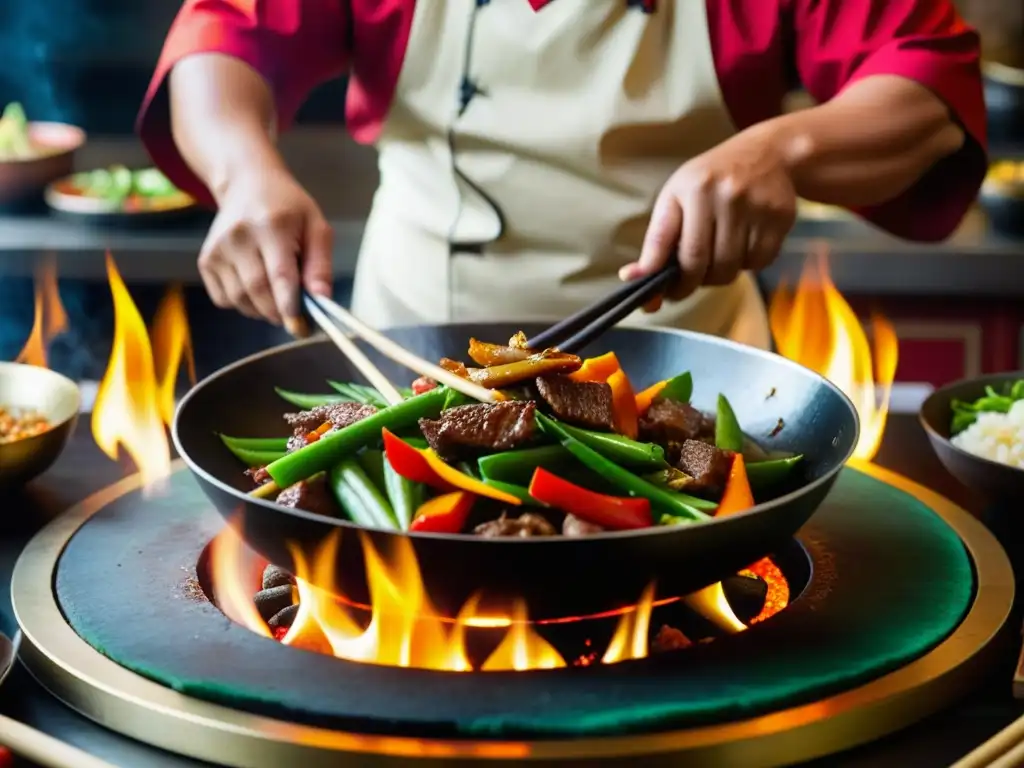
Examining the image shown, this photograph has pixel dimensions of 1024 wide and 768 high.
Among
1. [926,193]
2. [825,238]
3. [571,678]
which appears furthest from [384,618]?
[825,238]

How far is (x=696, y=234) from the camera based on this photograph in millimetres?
1460

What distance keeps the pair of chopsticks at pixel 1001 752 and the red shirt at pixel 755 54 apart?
1.02m

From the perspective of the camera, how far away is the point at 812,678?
1072 millimetres

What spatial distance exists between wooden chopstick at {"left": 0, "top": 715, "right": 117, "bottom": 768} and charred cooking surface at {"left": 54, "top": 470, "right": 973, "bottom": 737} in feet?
0.34

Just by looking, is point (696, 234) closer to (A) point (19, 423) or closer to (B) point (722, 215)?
(B) point (722, 215)

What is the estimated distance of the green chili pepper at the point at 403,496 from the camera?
117 cm

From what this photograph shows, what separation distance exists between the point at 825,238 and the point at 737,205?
1748 millimetres

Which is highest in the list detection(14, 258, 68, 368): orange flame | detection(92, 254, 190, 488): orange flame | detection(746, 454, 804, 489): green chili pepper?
detection(746, 454, 804, 489): green chili pepper

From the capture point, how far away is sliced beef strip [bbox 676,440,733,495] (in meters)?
1.24

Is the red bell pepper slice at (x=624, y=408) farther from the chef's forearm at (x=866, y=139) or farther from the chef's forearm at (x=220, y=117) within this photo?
the chef's forearm at (x=220, y=117)

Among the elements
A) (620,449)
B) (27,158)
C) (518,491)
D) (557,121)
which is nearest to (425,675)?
(518,491)

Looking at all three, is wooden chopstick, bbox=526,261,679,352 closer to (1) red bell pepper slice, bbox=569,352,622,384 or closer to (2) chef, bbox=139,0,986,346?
(1) red bell pepper slice, bbox=569,352,622,384

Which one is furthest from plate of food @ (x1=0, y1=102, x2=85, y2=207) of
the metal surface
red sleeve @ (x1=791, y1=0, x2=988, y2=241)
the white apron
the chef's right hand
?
red sleeve @ (x1=791, y1=0, x2=988, y2=241)

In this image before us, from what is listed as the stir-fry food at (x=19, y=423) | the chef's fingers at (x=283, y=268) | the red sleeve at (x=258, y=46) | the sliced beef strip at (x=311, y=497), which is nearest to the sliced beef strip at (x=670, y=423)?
the sliced beef strip at (x=311, y=497)
